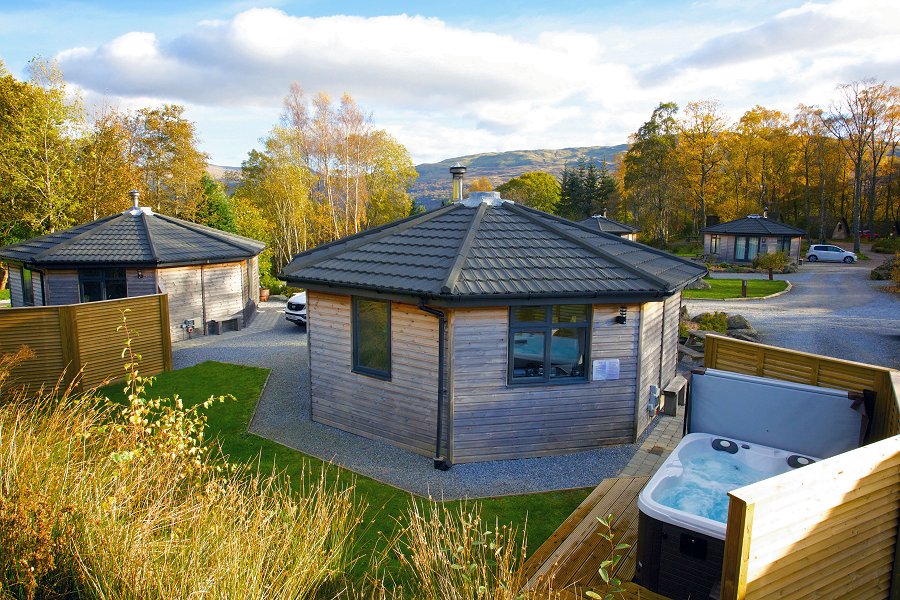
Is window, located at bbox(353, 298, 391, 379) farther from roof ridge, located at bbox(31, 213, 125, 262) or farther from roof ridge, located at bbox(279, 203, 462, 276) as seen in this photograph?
roof ridge, located at bbox(31, 213, 125, 262)

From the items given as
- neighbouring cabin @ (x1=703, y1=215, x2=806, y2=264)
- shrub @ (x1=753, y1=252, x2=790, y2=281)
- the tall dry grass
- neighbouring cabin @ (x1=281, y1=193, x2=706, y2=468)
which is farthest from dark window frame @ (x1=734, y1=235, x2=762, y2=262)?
the tall dry grass

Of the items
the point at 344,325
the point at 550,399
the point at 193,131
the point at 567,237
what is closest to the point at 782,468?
the point at 550,399

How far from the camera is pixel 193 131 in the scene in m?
36.8

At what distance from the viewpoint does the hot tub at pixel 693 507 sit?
16.9 ft

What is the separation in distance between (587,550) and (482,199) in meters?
7.37

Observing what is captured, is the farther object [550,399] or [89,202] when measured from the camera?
[89,202]

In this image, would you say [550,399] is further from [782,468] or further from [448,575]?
[448,575]

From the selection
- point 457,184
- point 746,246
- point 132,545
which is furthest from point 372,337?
point 746,246

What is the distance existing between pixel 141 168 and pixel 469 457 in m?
36.4

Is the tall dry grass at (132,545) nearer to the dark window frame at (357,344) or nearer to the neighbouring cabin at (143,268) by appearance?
the dark window frame at (357,344)

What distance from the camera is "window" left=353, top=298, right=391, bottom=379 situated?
30.8 feet

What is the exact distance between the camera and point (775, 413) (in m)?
7.55

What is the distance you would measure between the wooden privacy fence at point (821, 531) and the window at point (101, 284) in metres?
17.5

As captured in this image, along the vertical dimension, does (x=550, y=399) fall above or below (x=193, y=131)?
below
